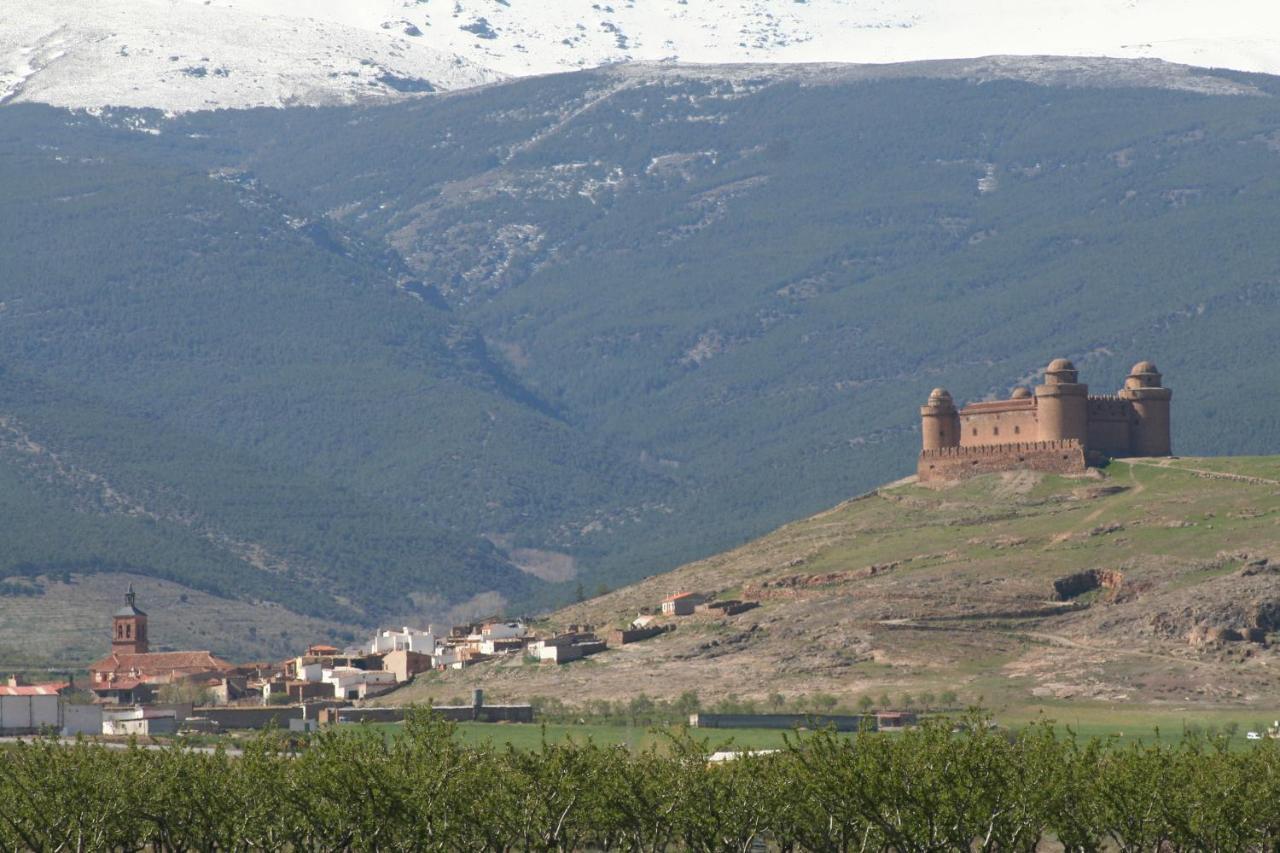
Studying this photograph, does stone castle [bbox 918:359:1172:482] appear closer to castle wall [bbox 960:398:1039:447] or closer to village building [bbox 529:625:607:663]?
castle wall [bbox 960:398:1039:447]

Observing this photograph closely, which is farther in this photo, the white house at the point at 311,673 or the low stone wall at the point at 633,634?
the white house at the point at 311,673

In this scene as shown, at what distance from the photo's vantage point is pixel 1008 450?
194875mm

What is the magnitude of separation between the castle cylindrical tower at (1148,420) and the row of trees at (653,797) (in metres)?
104

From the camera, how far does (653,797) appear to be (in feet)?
289

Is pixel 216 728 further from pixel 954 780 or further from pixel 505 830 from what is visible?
pixel 954 780

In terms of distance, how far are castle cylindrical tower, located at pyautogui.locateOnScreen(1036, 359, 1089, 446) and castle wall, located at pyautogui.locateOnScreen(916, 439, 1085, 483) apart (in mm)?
663

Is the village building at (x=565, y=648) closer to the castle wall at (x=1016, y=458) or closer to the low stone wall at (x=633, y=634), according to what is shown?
the low stone wall at (x=633, y=634)

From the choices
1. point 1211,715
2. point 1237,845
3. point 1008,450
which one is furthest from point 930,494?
point 1237,845

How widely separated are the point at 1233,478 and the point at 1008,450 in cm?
1567

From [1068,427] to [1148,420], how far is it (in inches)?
243

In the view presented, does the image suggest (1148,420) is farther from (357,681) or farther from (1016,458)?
(357,681)

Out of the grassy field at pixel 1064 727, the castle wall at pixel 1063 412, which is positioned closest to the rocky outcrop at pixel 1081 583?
the castle wall at pixel 1063 412

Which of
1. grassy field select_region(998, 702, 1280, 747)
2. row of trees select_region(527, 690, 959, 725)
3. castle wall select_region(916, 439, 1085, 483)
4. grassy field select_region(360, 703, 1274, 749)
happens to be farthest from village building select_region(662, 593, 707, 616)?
grassy field select_region(998, 702, 1280, 747)

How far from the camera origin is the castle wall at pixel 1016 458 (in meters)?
192
